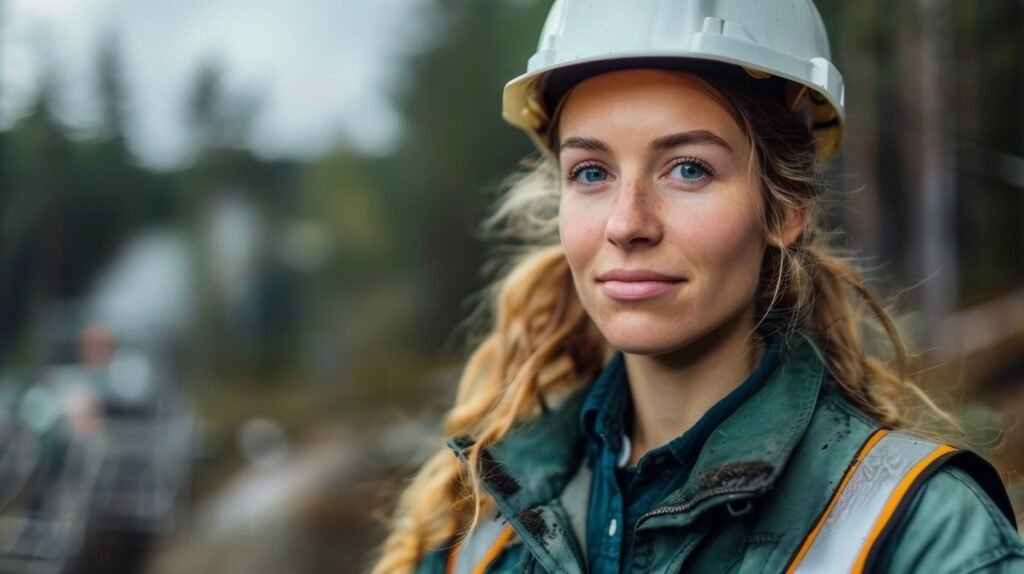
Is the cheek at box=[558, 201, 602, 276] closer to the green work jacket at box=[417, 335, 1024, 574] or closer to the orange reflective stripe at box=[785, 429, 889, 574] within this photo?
the green work jacket at box=[417, 335, 1024, 574]

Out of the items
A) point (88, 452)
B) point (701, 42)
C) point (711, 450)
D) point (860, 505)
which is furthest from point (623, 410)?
point (88, 452)

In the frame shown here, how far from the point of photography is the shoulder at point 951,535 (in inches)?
46.6

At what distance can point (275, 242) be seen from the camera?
602cm

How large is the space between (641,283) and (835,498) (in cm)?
40

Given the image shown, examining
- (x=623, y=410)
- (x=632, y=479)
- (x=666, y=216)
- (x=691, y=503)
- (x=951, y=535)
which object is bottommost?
(x=951, y=535)

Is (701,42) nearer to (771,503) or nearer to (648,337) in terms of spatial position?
(648,337)

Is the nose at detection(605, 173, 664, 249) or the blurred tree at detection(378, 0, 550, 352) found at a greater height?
the blurred tree at detection(378, 0, 550, 352)

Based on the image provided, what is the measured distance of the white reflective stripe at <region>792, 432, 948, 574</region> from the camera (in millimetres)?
1224

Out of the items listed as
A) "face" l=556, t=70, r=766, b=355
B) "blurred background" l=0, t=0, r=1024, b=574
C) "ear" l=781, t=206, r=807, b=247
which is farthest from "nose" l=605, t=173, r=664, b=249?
"blurred background" l=0, t=0, r=1024, b=574

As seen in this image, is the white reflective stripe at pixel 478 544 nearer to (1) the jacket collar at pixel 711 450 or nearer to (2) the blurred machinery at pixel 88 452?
(1) the jacket collar at pixel 711 450

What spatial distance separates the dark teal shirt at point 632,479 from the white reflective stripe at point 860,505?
0.80 ft

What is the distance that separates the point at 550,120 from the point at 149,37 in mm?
4303

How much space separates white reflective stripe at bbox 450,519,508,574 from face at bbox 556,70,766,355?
0.40 metres

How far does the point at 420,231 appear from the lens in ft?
20.3
